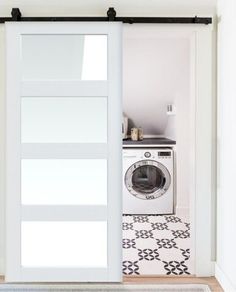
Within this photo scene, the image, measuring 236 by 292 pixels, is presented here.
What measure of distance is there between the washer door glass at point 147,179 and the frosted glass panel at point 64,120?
2.06 m

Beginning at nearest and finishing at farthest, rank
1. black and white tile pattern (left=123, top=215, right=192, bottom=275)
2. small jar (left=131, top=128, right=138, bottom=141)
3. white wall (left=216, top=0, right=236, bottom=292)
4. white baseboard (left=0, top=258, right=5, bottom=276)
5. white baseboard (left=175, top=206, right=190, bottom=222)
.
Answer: white wall (left=216, top=0, right=236, bottom=292)
white baseboard (left=0, top=258, right=5, bottom=276)
black and white tile pattern (left=123, top=215, right=192, bottom=275)
white baseboard (left=175, top=206, right=190, bottom=222)
small jar (left=131, top=128, right=138, bottom=141)

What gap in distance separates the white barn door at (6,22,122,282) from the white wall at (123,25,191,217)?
1.14 meters

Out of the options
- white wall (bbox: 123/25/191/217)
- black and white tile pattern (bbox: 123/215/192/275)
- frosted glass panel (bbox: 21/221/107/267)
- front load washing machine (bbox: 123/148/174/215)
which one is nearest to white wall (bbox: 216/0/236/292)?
black and white tile pattern (bbox: 123/215/192/275)

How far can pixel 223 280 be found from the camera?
100 inches

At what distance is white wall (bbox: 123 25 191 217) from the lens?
152 inches

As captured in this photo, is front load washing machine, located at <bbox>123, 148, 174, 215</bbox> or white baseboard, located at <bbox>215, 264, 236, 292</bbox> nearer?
white baseboard, located at <bbox>215, 264, 236, 292</bbox>

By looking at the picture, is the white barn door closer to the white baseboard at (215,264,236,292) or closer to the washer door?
the white baseboard at (215,264,236,292)

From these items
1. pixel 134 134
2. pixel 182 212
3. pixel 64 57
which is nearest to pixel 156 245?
pixel 182 212

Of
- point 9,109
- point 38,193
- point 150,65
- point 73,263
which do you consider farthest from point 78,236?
point 150,65

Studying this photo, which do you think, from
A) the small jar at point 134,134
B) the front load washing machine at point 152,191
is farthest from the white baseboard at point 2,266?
the small jar at point 134,134

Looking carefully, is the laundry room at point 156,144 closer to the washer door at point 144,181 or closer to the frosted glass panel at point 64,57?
the washer door at point 144,181

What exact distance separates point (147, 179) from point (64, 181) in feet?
7.09

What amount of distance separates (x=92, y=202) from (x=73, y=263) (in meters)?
0.47

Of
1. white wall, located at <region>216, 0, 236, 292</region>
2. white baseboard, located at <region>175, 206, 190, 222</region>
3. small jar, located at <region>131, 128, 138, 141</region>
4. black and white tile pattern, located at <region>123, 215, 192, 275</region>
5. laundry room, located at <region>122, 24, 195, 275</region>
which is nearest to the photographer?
white wall, located at <region>216, 0, 236, 292</region>
